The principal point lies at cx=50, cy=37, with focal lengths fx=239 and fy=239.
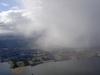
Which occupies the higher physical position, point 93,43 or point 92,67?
point 93,43

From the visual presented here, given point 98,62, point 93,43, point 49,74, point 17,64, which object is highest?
point 93,43

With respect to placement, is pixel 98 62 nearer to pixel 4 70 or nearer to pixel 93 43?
pixel 4 70

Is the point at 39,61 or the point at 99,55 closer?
the point at 39,61

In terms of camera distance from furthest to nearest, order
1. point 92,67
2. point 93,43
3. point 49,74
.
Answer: point 93,43 → point 92,67 → point 49,74

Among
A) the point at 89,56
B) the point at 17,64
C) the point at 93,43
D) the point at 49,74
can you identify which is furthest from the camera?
the point at 93,43

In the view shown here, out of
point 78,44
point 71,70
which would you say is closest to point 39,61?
point 71,70

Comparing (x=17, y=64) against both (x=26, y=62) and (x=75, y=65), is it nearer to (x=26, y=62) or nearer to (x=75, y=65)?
(x=26, y=62)

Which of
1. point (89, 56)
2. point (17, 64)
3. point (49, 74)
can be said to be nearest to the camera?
point (49, 74)

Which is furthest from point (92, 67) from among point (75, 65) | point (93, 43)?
point (93, 43)

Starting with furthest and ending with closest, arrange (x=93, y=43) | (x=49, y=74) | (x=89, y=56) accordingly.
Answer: (x=93, y=43)
(x=89, y=56)
(x=49, y=74)
